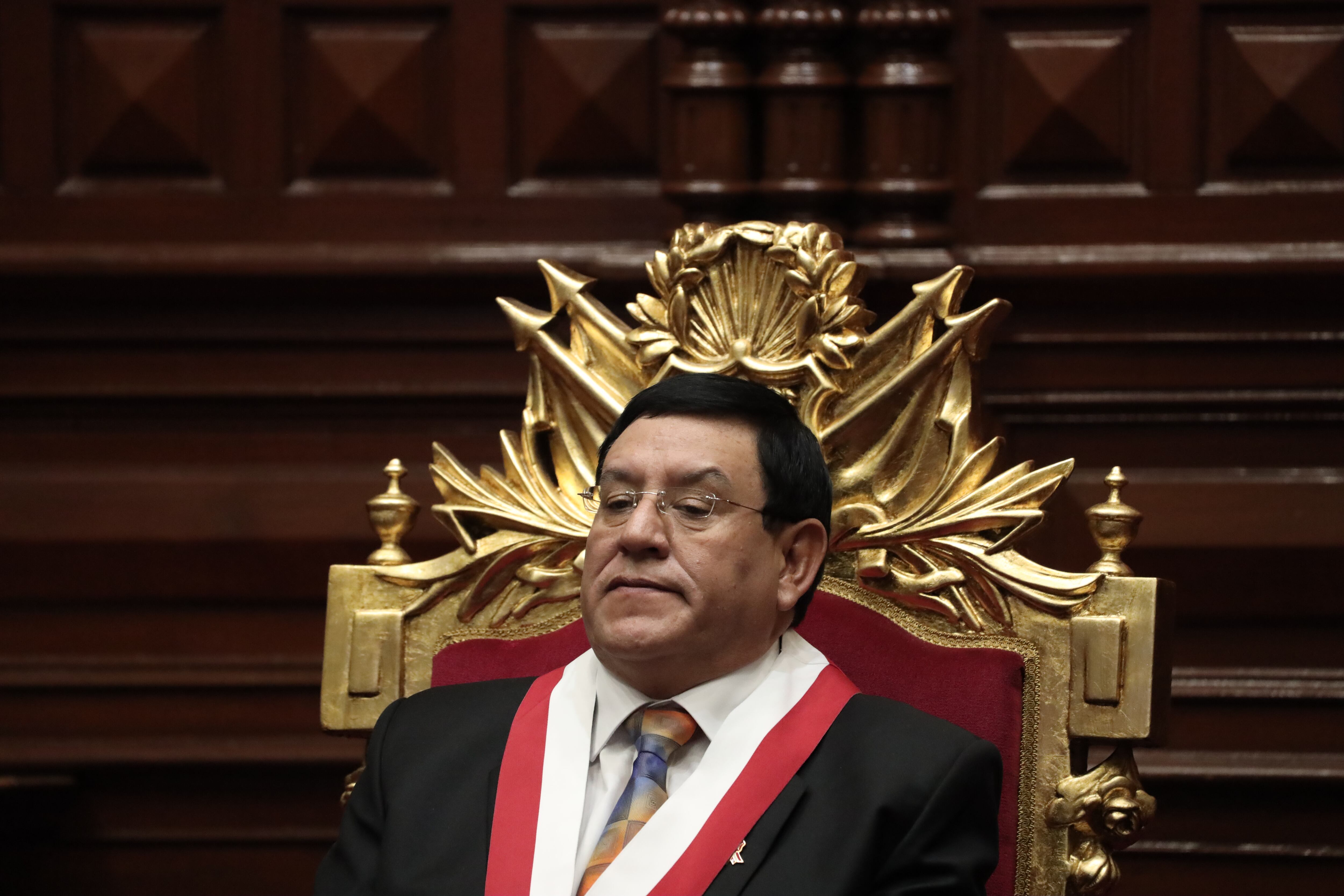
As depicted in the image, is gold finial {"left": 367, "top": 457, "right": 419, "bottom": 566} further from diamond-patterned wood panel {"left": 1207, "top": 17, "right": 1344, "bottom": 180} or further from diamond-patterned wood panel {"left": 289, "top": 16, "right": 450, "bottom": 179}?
diamond-patterned wood panel {"left": 1207, "top": 17, "right": 1344, "bottom": 180}

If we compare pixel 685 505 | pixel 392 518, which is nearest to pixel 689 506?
pixel 685 505

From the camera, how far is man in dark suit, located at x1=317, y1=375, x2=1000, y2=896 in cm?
160

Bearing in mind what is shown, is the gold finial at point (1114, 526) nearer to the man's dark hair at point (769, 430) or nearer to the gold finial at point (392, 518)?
the man's dark hair at point (769, 430)

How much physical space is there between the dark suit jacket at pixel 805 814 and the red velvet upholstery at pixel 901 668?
10cm

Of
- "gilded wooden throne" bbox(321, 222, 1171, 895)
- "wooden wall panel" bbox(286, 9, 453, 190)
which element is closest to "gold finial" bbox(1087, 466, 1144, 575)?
"gilded wooden throne" bbox(321, 222, 1171, 895)

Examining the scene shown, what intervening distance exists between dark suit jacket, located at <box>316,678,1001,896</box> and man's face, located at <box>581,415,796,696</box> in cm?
16

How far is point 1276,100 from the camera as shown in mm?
2436

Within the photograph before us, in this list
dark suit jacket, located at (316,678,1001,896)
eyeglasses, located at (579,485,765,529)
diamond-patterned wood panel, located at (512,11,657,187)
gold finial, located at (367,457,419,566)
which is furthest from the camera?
diamond-patterned wood panel, located at (512,11,657,187)

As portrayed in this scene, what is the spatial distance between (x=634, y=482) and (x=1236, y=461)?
1.24m

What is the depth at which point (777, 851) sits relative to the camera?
1.62m

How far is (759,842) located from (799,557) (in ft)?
1.12

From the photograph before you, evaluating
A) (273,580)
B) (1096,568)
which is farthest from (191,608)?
(1096,568)

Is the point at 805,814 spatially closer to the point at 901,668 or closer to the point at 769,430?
the point at 901,668

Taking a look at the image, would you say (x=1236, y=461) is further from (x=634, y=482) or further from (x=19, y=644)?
(x=19, y=644)
